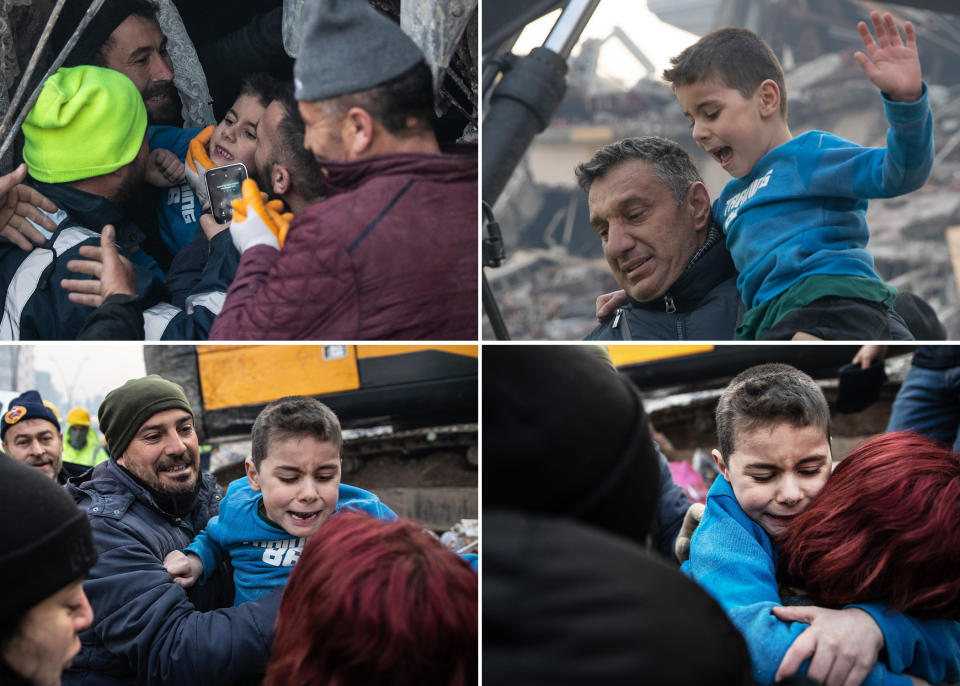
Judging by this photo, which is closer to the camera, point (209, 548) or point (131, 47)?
point (209, 548)

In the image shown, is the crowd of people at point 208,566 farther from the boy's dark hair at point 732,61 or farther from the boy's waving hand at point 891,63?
the boy's waving hand at point 891,63

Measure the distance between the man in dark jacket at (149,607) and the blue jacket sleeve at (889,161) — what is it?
135cm

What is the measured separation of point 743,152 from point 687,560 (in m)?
0.82

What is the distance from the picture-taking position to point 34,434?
6.90 ft

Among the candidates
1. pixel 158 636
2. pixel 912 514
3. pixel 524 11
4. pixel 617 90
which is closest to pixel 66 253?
pixel 158 636

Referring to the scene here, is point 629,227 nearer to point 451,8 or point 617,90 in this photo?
point 451,8

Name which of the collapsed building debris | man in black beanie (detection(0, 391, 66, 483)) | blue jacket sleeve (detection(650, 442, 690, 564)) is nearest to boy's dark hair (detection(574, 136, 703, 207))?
blue jacket sleeve (detection(650, 442, 690, 564))

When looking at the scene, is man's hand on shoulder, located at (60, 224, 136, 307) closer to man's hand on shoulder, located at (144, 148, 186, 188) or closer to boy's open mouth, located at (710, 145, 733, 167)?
man's hand on shoulder, located at (144, 148, 186, 188)

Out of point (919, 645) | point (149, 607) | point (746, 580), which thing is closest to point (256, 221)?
point (149, 607)

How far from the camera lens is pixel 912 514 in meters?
1.59

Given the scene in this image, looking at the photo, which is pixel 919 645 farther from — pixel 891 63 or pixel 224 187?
pixel 224 187

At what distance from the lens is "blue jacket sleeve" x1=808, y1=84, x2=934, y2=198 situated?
1.69m

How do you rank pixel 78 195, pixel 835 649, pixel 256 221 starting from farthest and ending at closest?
pixel 78 195, pixel 256 221, pixel 835 649

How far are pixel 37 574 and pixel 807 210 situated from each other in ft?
4.87
